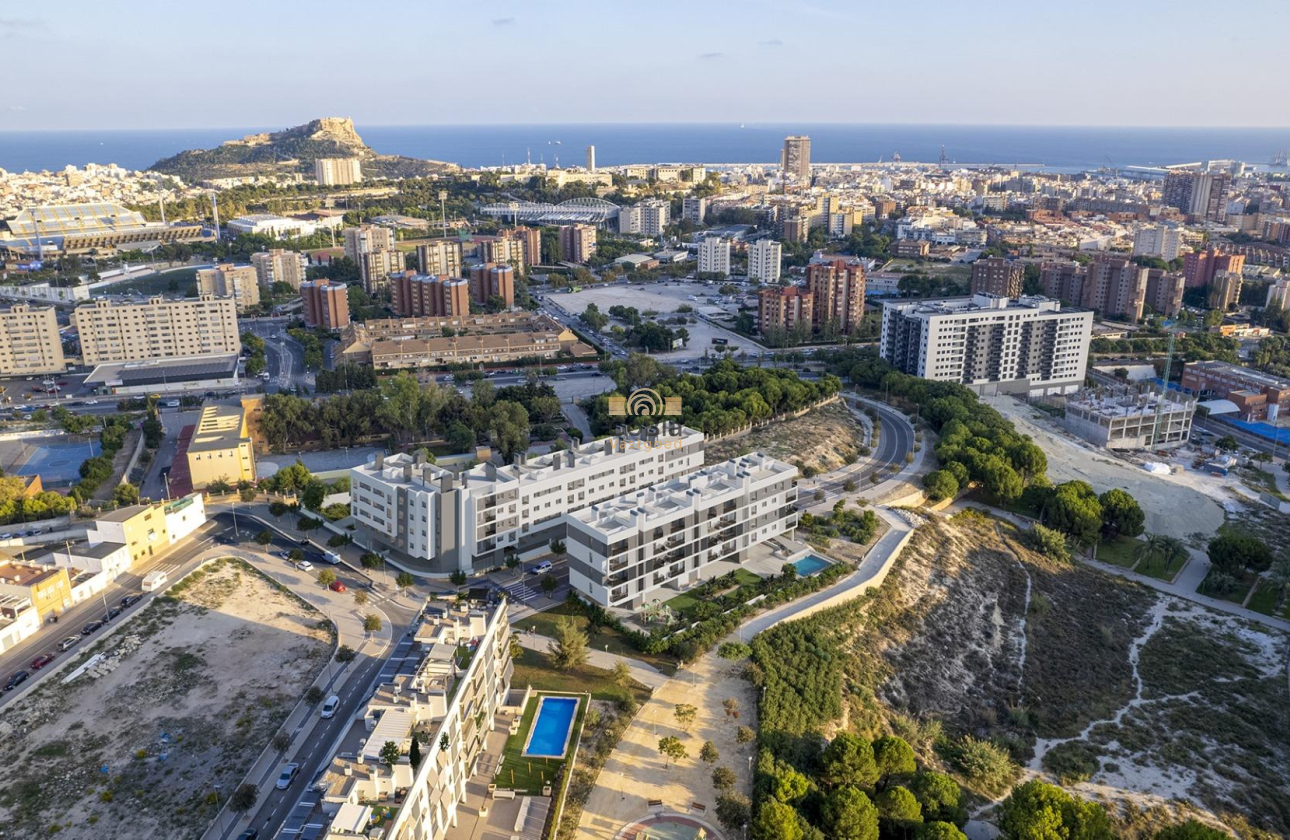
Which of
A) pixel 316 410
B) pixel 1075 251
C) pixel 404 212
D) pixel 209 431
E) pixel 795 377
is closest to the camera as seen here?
pixel 209 431

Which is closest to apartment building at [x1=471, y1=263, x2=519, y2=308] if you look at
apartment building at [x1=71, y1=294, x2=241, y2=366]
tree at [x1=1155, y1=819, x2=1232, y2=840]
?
apartment building at [x1=71, y1=294, x2=241, y2=366]

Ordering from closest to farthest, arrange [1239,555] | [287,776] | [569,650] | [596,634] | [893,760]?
[287,776] → [893,760] → [569,650] → [596,634] → [1239,555]

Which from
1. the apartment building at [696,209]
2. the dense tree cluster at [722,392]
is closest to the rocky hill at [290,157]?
the apartment building at [696,209]

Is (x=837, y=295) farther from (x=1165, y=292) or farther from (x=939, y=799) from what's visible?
(x=939, y=799)

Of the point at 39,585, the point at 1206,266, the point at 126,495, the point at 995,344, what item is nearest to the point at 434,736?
the point at 39,585

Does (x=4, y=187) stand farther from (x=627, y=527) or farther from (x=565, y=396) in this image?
(x=627, y=527)

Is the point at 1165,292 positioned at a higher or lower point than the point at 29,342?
higher

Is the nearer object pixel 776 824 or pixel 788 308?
pixel 776 824

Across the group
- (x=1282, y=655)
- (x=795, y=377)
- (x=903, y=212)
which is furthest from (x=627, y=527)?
(x=903, y=212)
